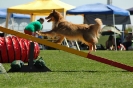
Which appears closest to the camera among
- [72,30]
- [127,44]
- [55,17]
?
[72,30]

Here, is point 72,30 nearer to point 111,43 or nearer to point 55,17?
point 55,17

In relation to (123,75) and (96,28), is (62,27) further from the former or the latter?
(123,75)

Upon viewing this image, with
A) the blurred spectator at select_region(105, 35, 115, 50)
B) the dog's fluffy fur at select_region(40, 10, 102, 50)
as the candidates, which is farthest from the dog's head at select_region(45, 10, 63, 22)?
the blurred spectator at select_region(105, 35, 115, 50)

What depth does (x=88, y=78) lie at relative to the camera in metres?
7.05

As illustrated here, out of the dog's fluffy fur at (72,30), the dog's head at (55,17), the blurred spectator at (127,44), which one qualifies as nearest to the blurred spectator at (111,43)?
the blurred spectator at (127,44)

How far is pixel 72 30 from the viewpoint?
1138 cm

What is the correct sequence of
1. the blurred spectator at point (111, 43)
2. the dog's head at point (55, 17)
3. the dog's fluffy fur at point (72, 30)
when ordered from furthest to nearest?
the blurred spectator at point (111, 43)
the dog's head at point (55, 17)
the dog's fluffy fur at point (72, 30)

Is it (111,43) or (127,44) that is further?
(127,44)

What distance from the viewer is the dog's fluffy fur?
1118 centimetres

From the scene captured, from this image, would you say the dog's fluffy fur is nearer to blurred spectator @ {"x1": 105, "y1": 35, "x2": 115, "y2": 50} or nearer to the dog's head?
the dog's head

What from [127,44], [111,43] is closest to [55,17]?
[111,43]

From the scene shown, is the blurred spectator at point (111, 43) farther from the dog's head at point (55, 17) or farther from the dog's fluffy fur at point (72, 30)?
the dog's head at point (55, 17)

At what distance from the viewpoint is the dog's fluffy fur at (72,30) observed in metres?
11.2

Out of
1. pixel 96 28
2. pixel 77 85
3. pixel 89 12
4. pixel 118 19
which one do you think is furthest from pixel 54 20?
pixel 118 19
